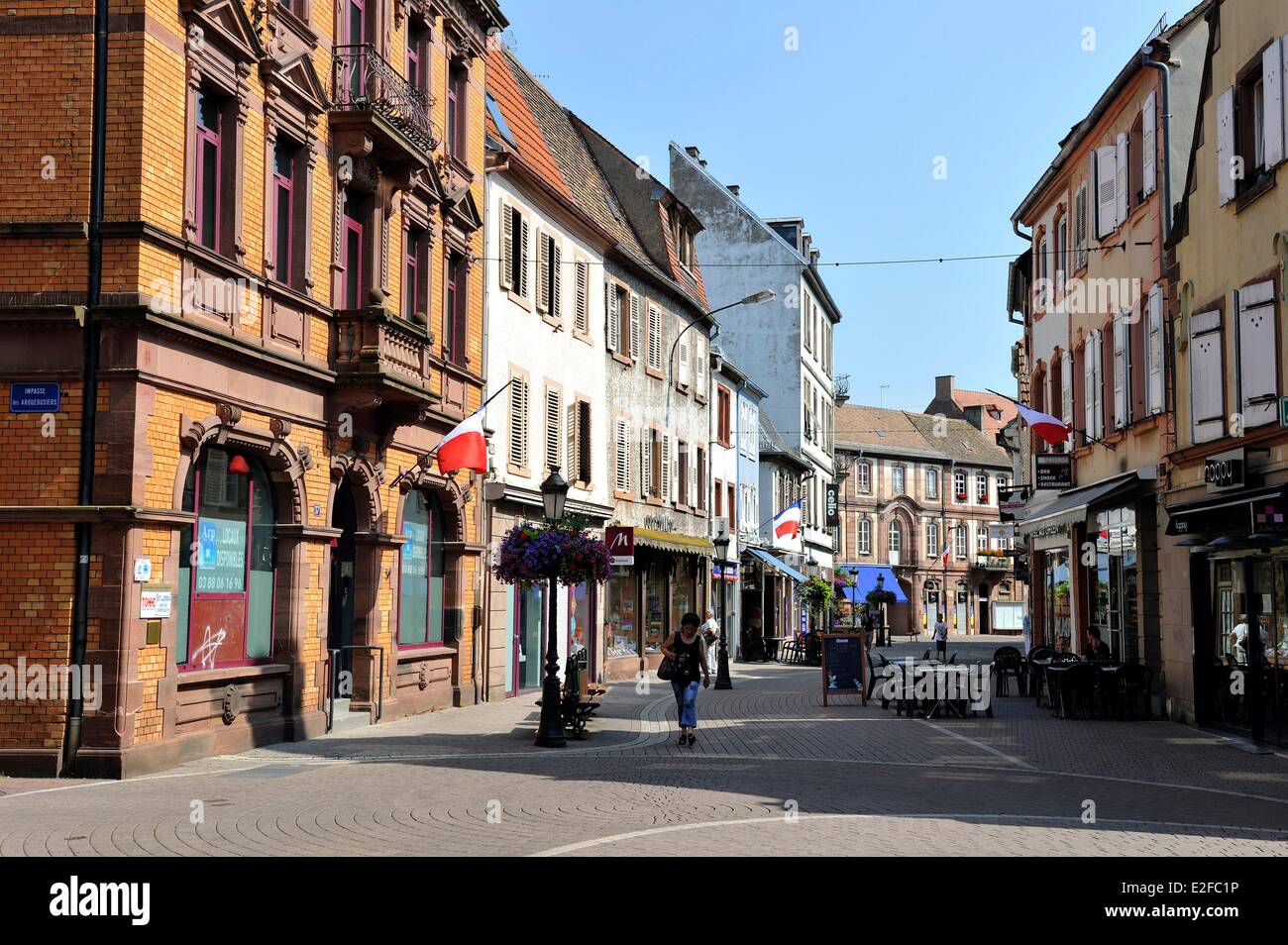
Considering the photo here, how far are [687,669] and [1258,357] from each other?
27.2 feet

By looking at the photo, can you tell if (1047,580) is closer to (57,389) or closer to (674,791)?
(674,791)

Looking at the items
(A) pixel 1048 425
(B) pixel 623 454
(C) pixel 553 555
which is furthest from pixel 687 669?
(B) pixel 623 454

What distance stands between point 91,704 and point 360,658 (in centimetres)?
640

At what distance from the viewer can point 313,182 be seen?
18.5m

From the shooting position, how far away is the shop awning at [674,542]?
1324 inches

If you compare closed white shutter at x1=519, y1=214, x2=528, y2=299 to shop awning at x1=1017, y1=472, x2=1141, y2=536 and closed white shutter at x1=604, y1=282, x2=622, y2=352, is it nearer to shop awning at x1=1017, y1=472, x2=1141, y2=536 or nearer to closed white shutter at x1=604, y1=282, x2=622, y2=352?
closed white shutter at x1=604, y1=282, x2=622, y2=352

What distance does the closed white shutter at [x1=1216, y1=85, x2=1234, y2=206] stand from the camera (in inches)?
731

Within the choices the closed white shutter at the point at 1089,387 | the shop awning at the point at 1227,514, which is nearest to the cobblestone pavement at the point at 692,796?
the shop awning at the point at 1227,514

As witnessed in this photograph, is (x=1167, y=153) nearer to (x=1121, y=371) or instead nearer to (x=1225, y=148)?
(x=1225, y=148)

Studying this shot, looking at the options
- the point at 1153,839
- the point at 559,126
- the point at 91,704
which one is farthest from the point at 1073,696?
the point at 559,126

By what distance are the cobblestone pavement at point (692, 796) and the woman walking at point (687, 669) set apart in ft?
1.33

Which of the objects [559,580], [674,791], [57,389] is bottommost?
[674,791]

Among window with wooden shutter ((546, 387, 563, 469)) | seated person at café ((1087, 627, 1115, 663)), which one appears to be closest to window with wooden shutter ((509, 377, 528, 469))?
window with wooden shutter ((546, 387, 563, 469))

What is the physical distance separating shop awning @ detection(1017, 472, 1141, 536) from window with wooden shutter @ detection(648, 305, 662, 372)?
1160cm
